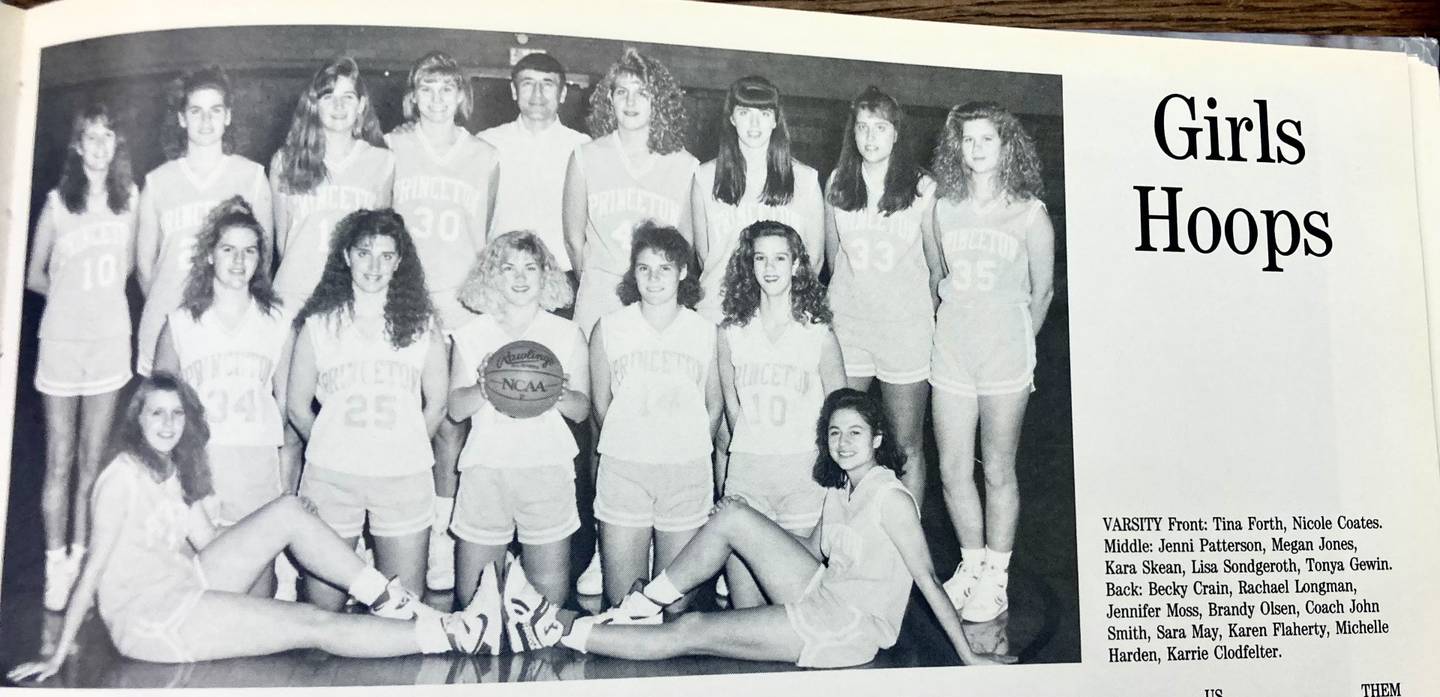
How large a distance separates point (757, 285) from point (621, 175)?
10 centimetres

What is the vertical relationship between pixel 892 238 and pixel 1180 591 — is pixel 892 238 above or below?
above

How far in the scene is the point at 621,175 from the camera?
500mm

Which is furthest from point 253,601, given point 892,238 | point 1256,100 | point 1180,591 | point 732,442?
point 1256,100

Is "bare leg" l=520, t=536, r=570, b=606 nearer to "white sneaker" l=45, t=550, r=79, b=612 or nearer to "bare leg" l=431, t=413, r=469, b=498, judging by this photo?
"bare leg" l=431, t=413, r=469, b=498

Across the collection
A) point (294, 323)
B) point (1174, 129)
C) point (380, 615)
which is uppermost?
point (1174, 129)

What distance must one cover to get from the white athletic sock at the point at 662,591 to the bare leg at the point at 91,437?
0.95 feet

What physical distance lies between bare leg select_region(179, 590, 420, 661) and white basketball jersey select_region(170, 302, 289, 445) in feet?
0.27

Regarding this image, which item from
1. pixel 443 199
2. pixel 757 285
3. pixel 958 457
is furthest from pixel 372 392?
pixel 958 457

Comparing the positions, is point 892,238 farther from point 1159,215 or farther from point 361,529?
point 361,529

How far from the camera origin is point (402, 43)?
1.61ft

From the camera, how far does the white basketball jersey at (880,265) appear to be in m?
0.51

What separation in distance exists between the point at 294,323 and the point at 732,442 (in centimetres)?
24
